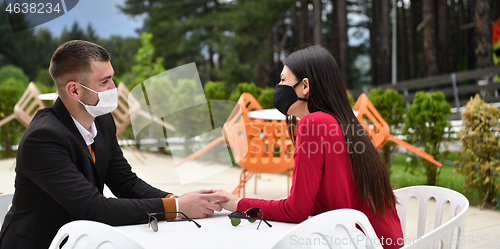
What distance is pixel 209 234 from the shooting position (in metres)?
1.31

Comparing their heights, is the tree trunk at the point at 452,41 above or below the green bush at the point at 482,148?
above

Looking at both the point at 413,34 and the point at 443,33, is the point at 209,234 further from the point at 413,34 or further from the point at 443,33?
the point at 413,34

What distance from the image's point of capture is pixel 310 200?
1.45m

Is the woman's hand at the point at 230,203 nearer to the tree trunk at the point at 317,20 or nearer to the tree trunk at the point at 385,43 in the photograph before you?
the tree trunk at the point at 317,20

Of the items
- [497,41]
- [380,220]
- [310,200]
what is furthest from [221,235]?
[497,41]

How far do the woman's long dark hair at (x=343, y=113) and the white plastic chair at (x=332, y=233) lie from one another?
0.35m

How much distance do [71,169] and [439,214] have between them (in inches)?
59.8

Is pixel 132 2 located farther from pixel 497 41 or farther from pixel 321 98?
pixel 321 98

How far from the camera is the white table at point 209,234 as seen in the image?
1.20 meters

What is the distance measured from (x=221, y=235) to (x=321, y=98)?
66 centimetres

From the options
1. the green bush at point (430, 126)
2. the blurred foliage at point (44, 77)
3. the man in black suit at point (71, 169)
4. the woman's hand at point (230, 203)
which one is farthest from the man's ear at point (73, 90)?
the blurred foliage at point (44, 77)

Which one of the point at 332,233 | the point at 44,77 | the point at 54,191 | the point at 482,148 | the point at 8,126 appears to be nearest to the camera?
the point at 332,233

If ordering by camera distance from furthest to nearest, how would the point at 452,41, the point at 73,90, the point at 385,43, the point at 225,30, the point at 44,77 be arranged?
1. the point at 44,77
2. the point at 452,41
3. the point at 385,43
4. the point at 225,30
5. the point at 73,90

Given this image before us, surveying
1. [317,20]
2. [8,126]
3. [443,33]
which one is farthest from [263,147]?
[443,33]
